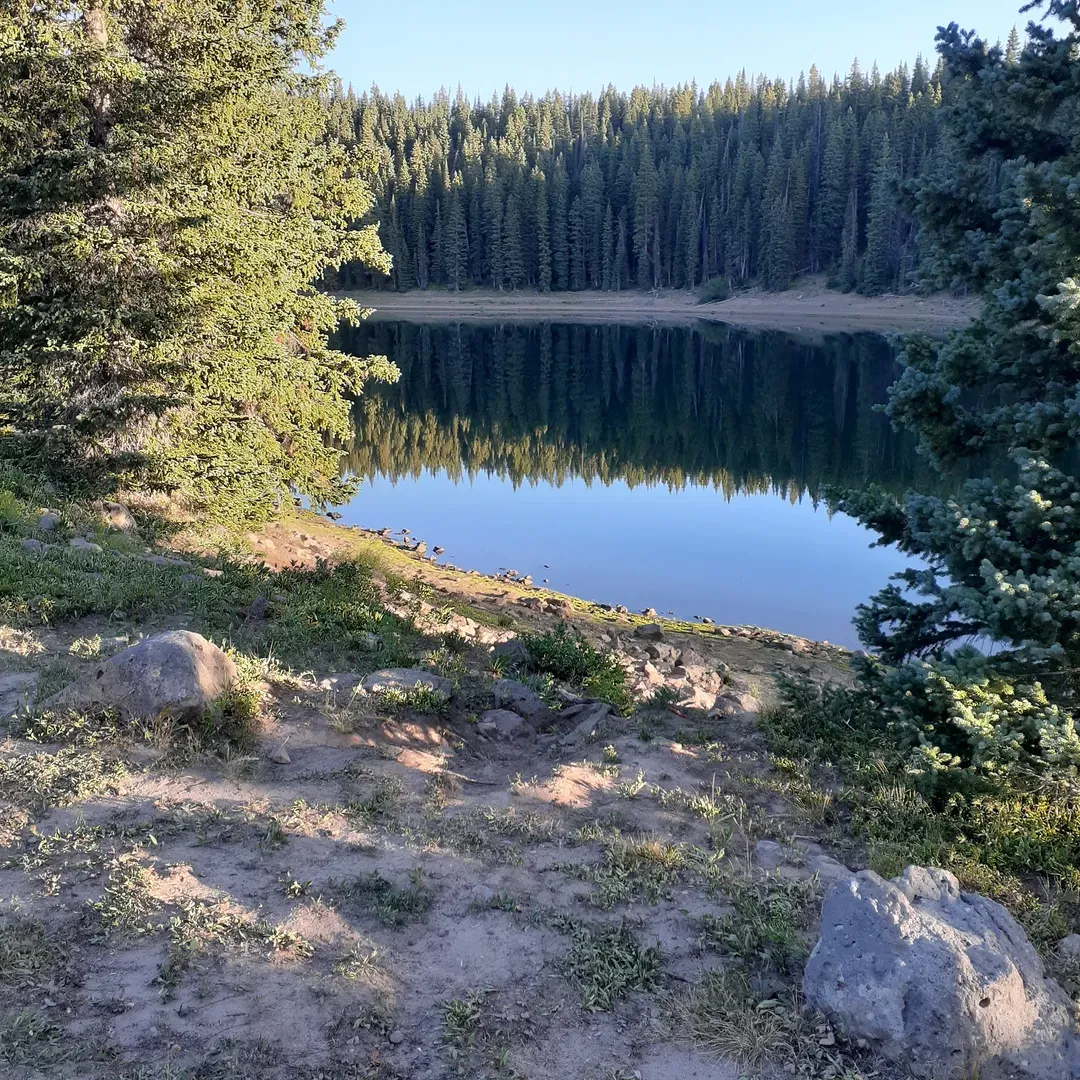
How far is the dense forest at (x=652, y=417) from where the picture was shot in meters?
32.2

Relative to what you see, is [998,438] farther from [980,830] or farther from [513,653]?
[513,653]

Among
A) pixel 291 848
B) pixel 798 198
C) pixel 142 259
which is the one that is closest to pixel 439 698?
pixel 291 848

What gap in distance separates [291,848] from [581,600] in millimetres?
14023

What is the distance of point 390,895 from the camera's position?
5230 mm

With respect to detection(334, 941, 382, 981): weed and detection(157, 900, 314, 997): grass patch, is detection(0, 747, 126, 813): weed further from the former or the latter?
detection(334, 941, 382, 981): weed

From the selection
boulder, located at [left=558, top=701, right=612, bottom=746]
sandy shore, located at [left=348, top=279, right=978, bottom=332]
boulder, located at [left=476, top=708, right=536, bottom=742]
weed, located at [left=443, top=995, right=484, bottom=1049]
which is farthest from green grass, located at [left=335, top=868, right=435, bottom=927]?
sandy shore, located at [left=348, top=279, right=978, bottom=332]

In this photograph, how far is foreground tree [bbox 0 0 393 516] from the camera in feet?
38.8

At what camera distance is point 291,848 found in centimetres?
566

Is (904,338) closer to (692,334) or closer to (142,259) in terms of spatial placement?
(142,259)

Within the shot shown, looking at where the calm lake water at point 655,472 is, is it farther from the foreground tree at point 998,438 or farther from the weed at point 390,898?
the weed at point 390,898

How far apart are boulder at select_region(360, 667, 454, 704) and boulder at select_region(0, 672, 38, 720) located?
2771 mm

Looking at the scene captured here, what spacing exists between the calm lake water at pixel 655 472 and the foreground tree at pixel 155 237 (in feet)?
32.7

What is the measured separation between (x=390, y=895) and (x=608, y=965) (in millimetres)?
1365

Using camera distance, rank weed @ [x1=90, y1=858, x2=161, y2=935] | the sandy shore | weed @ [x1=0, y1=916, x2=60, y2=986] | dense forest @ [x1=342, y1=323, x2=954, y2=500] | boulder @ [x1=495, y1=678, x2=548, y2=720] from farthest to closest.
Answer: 1. the sandy shore
2. dense forest @ [x1=342, y1=323, x2=954, y2=500]
3. boulder @ [x1=495, y1=678, x2=548, y2=720]
4. weed @ [x1=90, y1=858, x2=161, y2=935]
5. weed @ [x1=0, y1=916, x2=60, y2=986]
